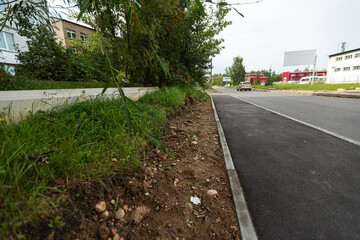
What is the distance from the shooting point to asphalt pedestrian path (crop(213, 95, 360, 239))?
150 cm

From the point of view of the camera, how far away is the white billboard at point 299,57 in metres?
46.2

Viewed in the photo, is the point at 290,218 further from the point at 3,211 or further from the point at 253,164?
the point at 3,211

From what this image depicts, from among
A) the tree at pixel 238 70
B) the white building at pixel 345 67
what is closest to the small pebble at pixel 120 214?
the white building at pixel 345 67

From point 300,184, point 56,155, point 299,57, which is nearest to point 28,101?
point 56,155

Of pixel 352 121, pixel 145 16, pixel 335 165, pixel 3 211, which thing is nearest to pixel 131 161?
pixel 3 211

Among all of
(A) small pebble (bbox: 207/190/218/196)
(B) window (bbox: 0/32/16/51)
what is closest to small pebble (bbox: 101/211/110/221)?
(A) small pebble (bbox: 207/190/218/196)

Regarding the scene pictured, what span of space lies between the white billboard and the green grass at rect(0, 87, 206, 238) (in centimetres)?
6025

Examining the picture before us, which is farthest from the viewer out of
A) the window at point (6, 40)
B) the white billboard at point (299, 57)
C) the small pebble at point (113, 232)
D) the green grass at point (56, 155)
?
the white billboard at point (299, 57)

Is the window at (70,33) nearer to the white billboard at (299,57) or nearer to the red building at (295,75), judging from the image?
the white billboard at (299,57)

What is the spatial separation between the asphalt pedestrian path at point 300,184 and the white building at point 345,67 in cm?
4634

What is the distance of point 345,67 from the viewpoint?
38.0 metres

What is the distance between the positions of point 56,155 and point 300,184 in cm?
291

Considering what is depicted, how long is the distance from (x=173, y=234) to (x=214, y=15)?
15099 millimetres

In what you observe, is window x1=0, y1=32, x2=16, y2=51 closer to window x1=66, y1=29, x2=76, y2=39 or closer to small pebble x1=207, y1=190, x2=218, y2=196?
window x1=66, y1=29, x2=76, y2=39
